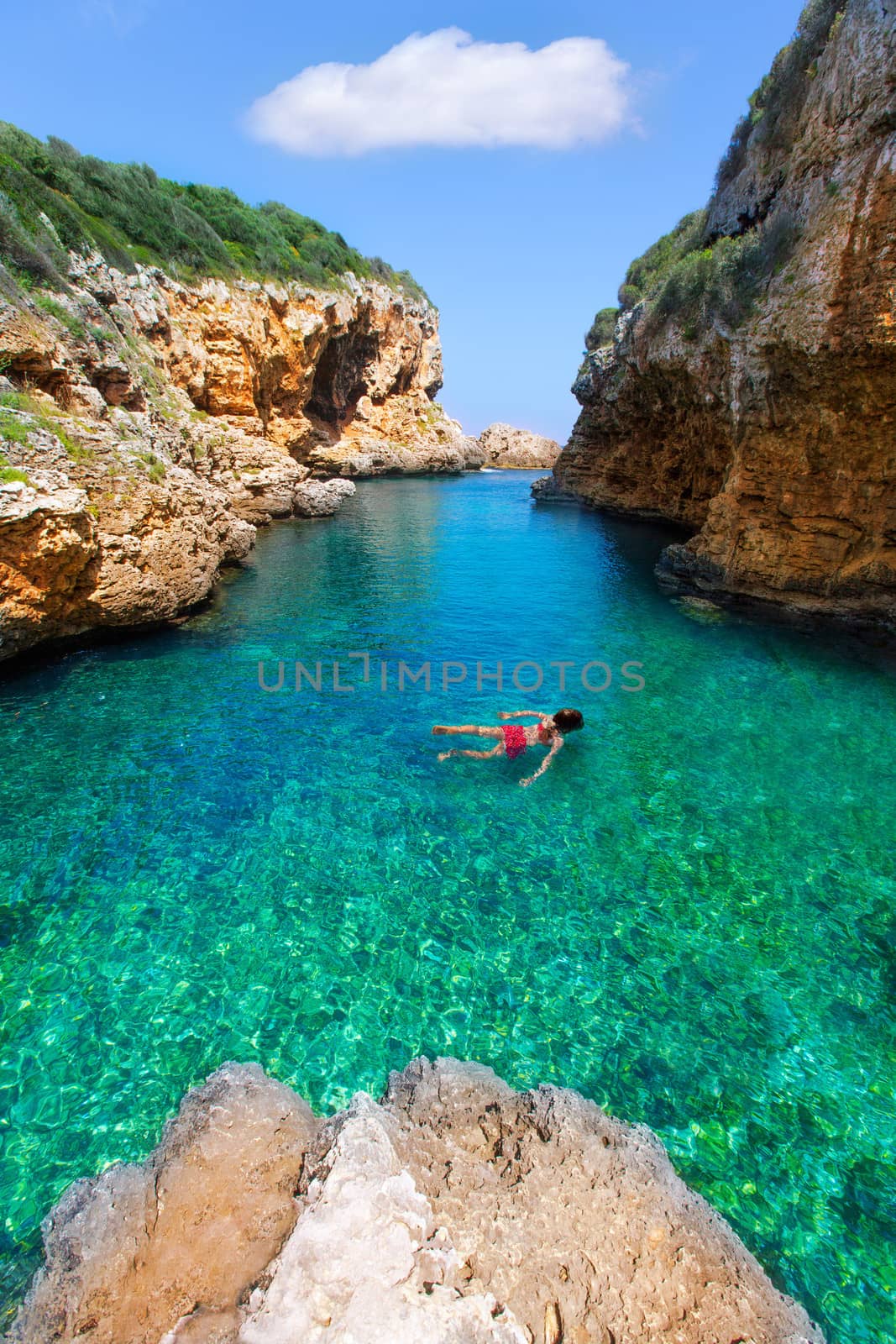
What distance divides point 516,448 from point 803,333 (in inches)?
2463

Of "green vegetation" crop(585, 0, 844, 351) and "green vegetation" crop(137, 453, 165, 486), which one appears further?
"green vegetation" crop(585, 0, 844, 351)

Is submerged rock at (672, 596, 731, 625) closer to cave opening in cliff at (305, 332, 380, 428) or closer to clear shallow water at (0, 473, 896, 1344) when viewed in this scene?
clear shallow water at (0, 473, 896, 1344)

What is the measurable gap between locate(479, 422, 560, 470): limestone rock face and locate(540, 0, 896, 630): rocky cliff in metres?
51.0

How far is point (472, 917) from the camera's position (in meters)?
6.92

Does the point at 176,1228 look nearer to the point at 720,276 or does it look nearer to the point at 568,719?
the point at 568,719

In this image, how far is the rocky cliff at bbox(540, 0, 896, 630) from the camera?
12.1 meters

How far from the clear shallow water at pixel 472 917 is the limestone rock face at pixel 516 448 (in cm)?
6433

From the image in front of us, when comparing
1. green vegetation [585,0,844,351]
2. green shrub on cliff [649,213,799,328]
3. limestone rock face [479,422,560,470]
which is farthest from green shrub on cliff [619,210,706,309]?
limestone rock face [479,422,560,470]

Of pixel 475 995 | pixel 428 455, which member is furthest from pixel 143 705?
pixel 428 455

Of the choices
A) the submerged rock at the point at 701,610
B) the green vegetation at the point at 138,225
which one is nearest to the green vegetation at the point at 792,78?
the submerged rock at the point at 701,610

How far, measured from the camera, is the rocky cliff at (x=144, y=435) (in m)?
11.0

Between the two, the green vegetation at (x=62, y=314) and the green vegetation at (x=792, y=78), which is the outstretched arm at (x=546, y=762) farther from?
the green vegetation at (x=792, y=78)

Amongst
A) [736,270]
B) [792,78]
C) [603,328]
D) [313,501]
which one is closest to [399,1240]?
[736,270]

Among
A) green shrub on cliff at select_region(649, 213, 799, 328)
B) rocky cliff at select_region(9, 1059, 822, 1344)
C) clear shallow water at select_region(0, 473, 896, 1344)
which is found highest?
green shrub on cliff at select_region(649, 213, 799, 328)
